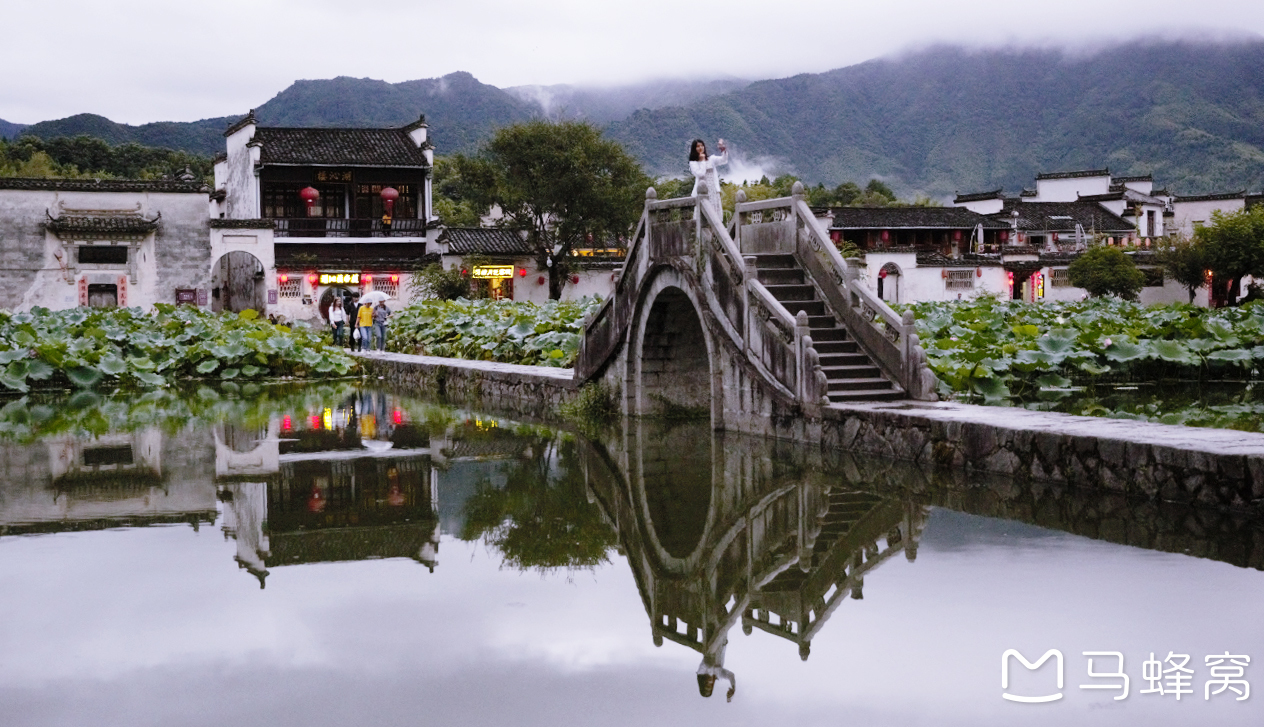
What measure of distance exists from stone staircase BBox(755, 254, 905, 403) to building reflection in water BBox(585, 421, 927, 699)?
2.95 feet

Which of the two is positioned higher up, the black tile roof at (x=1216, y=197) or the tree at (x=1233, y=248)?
the black tile roof at (x=1216, y=197)

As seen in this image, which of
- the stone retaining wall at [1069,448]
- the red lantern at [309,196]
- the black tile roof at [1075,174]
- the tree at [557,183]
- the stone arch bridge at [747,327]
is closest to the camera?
the stone retaining wall at [1069,448]

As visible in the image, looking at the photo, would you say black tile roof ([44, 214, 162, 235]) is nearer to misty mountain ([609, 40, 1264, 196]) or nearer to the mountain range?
the mountain range

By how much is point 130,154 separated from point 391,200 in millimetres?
29807

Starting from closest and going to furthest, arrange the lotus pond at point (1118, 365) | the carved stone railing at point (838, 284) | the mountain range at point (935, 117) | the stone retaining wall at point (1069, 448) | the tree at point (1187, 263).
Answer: the stone retaining wall at point (1069, 448), the carved stone railing at point (838, 284), the lotus pond at point (1118, 365), the tree at point (1187, 263), the mountain range at point (935, 117)

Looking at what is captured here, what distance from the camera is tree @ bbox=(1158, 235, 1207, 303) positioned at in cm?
4481

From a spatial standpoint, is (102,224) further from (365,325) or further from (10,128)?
(10,128)

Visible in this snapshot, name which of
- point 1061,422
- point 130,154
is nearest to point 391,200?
point 130,154

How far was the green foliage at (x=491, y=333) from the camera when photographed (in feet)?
71.0

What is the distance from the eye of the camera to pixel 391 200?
46.4 meters

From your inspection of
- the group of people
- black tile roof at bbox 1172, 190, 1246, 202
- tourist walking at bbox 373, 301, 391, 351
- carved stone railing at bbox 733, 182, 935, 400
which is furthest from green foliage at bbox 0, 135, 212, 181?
carved stone railing at bbox 733, 182, 935, 400

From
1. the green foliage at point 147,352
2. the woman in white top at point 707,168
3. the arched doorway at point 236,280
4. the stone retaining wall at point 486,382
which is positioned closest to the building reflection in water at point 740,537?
the woman in white top at point 707,168

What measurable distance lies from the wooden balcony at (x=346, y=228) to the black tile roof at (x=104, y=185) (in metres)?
3.67

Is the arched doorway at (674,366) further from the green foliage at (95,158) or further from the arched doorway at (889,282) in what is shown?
the green foliage at (95,158)
